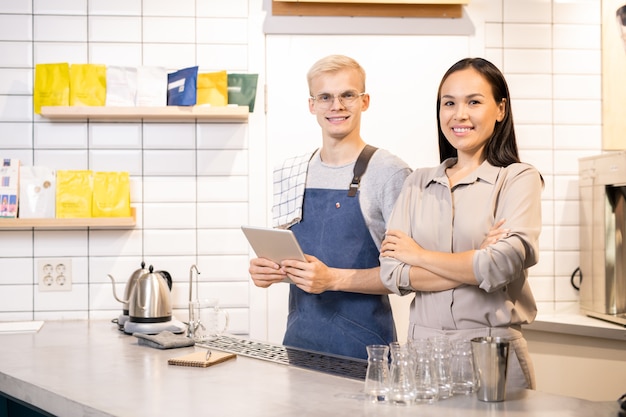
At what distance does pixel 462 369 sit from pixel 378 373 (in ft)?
0.65

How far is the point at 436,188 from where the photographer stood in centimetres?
213

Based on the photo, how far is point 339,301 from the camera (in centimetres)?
245

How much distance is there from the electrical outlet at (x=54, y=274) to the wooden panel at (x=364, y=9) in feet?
4.74

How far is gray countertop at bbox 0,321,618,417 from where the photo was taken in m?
1.56

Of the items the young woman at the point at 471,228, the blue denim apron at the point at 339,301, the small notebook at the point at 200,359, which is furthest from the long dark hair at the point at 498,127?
the small notebook at the point at 200,359

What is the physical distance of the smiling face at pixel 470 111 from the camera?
2072mm

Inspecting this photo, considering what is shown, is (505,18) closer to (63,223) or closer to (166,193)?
(166,193)

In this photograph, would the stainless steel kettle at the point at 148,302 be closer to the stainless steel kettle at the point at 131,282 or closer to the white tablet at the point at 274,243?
the stainless steel kettle at the point at 131,282

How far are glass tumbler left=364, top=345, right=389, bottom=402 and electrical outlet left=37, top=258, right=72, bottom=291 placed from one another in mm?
2019

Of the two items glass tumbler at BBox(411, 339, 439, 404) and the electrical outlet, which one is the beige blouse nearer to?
glass tumbler at BBox(411, 339, 439, 404)

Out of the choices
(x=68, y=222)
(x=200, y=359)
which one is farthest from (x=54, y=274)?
(x=200, y=359)

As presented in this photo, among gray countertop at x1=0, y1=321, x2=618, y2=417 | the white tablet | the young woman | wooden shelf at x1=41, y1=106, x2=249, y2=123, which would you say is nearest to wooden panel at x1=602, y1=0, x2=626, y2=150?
the young woman

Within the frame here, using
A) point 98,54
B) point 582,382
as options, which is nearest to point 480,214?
point 582,382

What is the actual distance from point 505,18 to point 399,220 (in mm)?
1701
